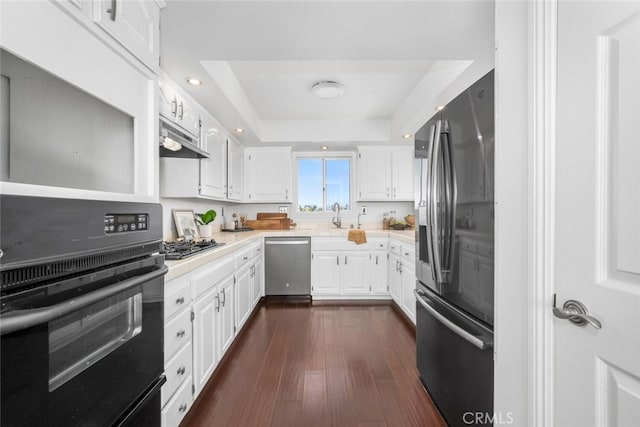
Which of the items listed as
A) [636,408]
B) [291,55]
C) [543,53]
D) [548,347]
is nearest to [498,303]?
[548,347]

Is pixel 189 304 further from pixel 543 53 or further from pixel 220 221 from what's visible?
pixel 220 221

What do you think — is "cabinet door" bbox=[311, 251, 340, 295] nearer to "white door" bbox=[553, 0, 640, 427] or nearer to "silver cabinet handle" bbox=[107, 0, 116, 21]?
"white door" bbox=[553, 0, 640, 427]

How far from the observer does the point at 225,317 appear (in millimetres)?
1950

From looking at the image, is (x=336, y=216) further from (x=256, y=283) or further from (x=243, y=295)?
(x=243, y=295)

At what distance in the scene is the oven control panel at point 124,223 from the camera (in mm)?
738

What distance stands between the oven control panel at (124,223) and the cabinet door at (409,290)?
7.34 ft

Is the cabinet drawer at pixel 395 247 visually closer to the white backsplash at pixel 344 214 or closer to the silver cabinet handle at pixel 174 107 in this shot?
the white backsplash at pixel 344 214

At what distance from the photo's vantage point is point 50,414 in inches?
23.2

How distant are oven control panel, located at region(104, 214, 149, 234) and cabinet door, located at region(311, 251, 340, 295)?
2617 mm

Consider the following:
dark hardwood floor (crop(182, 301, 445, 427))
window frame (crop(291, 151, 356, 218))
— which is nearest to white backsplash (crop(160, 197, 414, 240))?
window frame (crop(291, 151, 356, 218))

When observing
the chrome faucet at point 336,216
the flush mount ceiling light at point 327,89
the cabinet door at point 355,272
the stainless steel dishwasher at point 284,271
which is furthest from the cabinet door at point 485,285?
the chrome faucet at point 336,216

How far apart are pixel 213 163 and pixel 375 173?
2.29 meters


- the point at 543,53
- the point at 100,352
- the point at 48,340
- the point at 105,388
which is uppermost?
the point at 543,53

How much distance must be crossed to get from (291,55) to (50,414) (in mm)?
1879
